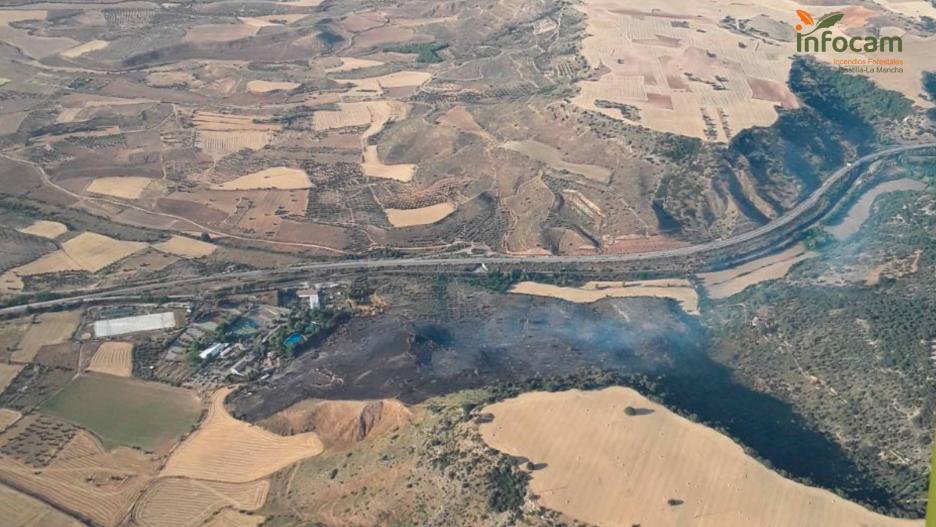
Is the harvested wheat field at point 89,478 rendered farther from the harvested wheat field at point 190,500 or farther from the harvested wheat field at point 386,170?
the harvested wheat field at point 386,170

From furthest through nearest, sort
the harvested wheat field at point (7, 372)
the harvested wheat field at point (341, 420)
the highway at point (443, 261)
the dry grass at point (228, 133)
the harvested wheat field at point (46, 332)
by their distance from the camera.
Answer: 1. the dry grass at point (228, 133)
2. the highway at point (443, 261)
3. the harvested wheat field at point (46, 332)
4. the harvested wheat field at point (7, 372)
5. the harvested wheat field at point (341, 420)

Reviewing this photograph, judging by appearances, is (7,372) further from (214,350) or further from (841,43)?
(841,43)

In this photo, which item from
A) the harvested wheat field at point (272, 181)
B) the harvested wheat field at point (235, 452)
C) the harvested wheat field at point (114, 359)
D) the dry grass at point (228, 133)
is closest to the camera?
the harvested wheat field at point (235, 452)

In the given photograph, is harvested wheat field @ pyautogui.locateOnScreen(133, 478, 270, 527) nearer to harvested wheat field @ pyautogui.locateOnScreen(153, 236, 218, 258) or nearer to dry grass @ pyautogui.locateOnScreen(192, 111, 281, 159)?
harvested wheat field @ pyautogui.locateOnScreen(153, 236, 218, 258)

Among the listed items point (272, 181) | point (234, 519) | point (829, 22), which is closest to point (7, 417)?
point (234, 519)

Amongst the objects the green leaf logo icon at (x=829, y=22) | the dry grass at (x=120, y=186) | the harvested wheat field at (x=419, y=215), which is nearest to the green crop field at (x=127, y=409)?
the harvested wheat field at (x=419, y=215)

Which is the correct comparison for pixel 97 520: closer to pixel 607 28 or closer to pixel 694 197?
pixel 694 197

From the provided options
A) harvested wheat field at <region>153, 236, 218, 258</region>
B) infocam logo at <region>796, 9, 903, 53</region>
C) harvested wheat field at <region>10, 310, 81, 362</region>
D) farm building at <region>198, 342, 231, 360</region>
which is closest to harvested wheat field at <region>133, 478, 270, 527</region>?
farm building at <region>198, 342, 231, 360</region>
